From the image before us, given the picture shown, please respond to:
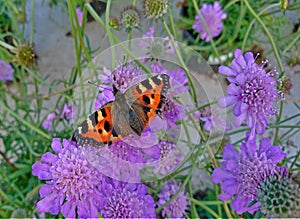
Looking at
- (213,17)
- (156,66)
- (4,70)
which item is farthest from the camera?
(213,17)

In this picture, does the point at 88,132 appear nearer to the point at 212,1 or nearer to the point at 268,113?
the point at 268,113

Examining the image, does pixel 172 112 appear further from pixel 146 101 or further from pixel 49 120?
pixel 49 120

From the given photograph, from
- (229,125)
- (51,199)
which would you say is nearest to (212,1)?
(229,125)

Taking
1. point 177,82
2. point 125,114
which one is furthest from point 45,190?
point 177,82

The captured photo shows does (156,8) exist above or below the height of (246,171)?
above

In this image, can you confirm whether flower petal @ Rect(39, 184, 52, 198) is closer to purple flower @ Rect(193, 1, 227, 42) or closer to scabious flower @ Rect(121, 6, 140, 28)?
scabious flower @ Rect(121, 6, 140, 28)

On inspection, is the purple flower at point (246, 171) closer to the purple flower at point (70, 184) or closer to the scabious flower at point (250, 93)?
the scabious flower at point (250, 93)
